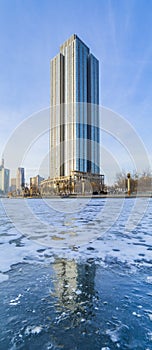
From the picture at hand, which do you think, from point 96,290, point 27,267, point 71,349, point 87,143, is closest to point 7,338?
point 71,349

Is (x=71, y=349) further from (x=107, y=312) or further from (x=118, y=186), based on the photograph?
(x=118, y=186)

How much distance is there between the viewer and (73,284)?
2463mm

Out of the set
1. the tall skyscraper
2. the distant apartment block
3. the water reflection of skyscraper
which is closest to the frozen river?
the water reflection of skyscraper

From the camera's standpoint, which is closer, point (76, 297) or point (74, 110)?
point (76, 297)

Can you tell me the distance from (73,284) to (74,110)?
3535 centimetres

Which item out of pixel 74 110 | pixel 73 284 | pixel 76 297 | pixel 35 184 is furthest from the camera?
pixel 35 184

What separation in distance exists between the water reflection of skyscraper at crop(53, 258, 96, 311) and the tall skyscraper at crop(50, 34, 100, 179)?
28933mm

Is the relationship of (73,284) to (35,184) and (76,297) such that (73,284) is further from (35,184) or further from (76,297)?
(35,184)

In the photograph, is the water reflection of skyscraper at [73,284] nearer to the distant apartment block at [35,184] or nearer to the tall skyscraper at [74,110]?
the tall skyscraper at [74,110]

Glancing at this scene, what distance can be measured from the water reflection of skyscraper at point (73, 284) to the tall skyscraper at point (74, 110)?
94.9 ft

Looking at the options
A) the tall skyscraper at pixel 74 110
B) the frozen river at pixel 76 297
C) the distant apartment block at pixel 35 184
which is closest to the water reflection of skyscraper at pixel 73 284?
the frozen river at pixel 76 297

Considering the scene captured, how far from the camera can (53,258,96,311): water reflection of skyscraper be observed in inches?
80.8

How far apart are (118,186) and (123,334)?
167ft

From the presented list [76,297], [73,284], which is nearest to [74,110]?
[73,284]
